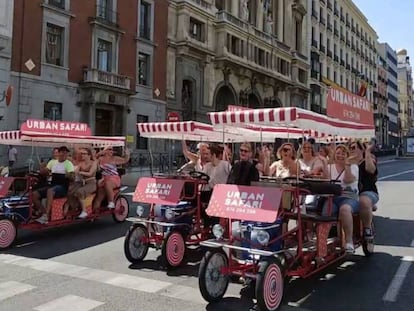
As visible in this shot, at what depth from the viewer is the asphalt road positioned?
18.0 feet

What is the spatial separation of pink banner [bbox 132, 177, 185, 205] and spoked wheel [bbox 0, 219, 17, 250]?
2.62 metres

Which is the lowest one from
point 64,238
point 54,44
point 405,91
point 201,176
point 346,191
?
point 64,238

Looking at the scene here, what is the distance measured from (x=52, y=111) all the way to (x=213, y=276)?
21918 millimetres

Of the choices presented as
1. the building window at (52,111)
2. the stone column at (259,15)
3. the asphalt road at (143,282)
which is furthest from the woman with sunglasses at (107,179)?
the stone column at (259,15)

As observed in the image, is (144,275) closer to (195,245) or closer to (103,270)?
(103,270)

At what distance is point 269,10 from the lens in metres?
49.1

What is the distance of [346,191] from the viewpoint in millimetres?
7555

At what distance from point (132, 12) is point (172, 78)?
564 cm

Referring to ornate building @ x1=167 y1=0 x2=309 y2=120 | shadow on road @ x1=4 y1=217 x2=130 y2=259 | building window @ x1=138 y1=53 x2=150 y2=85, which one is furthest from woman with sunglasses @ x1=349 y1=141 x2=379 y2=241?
ornate building @ x1=167 y1=0 x2=309 y2=120

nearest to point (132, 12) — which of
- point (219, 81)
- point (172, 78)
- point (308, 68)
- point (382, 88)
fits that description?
point (172, 78)

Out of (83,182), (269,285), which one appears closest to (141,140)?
(83,182)

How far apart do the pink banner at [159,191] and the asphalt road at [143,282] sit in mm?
1009

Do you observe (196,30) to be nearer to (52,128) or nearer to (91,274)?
(52,128)

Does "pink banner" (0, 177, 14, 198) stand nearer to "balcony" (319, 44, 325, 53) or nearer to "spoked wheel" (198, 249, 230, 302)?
"spoked wheel" (198, 249, 230, 302)
